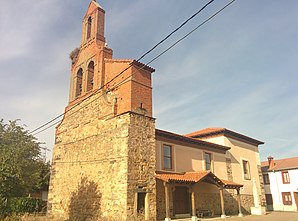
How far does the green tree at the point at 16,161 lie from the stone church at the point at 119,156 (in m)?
2.40

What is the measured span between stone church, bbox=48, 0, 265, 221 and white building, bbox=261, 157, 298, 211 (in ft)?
43.7

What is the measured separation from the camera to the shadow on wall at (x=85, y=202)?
15273 mm

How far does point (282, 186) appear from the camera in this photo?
34.2 metres

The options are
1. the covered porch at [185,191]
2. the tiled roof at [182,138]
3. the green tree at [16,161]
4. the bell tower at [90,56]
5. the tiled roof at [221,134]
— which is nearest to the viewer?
the green tree at [16,161]

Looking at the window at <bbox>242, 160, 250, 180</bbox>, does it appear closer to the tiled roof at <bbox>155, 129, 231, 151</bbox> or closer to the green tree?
the tiled roof at <bbox>155, 129, 231, 151</bbox>

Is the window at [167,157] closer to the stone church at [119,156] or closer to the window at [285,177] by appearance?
the stone church at [119,156]

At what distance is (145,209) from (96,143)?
5174mm

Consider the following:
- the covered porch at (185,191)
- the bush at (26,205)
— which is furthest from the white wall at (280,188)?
the bush at (26,205)

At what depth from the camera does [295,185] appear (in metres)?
33.0

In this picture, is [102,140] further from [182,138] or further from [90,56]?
[90,56]

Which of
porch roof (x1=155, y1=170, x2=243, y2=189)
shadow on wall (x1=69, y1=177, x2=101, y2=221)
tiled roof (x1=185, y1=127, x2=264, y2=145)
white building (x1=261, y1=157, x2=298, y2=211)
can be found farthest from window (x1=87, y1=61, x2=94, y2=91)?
white building (x1=261, y1=157, x2=298, y2=211)

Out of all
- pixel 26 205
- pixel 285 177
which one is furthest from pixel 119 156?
pixel 285 177

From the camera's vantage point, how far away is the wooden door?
58.7 ft

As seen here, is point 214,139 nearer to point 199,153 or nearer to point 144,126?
point 199,153
